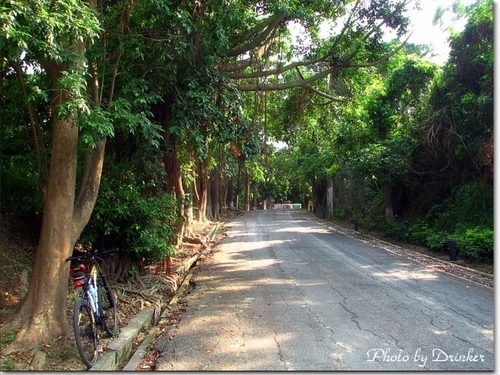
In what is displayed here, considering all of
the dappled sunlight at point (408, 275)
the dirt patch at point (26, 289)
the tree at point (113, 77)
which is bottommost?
the dappled sunlight at point (408, 275)

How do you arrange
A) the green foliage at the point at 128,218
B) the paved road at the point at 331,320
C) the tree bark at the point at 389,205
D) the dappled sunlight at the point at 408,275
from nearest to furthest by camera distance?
1. the paved road at the point at 331,320
2. the green foliage at the point at 128,218
3. the dappled sunlight at the point at 408,275
4. the tree bark at the point at 389,205

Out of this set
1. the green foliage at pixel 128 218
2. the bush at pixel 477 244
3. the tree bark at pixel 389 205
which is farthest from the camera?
the tree bark at pixel 389 205

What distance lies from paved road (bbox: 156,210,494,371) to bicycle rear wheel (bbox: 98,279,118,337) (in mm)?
A: 784

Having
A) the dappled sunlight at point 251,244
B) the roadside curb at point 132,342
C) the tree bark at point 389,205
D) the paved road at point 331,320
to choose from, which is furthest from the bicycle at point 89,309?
the tree bark at point 389,205

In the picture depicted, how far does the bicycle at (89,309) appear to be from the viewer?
4.90m

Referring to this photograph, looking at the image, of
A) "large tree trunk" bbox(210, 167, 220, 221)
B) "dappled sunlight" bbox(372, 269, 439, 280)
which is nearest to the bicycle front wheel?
"dappled sunlight" bbox(372, 269, 439, 280)

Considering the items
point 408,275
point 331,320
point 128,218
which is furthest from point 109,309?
point 408,275

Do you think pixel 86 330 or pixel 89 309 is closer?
pixel 86 330

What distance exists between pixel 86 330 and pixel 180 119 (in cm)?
407

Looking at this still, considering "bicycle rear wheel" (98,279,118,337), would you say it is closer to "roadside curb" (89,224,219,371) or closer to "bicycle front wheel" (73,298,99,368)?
"roadside curb" (89,224,219,371)

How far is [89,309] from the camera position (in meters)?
5.22

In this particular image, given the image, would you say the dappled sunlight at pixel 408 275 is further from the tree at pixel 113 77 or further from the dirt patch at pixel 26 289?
the dirt patch at pixel 26 289

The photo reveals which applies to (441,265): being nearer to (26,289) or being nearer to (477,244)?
(477,244)

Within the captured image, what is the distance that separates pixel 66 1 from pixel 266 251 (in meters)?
11.4
